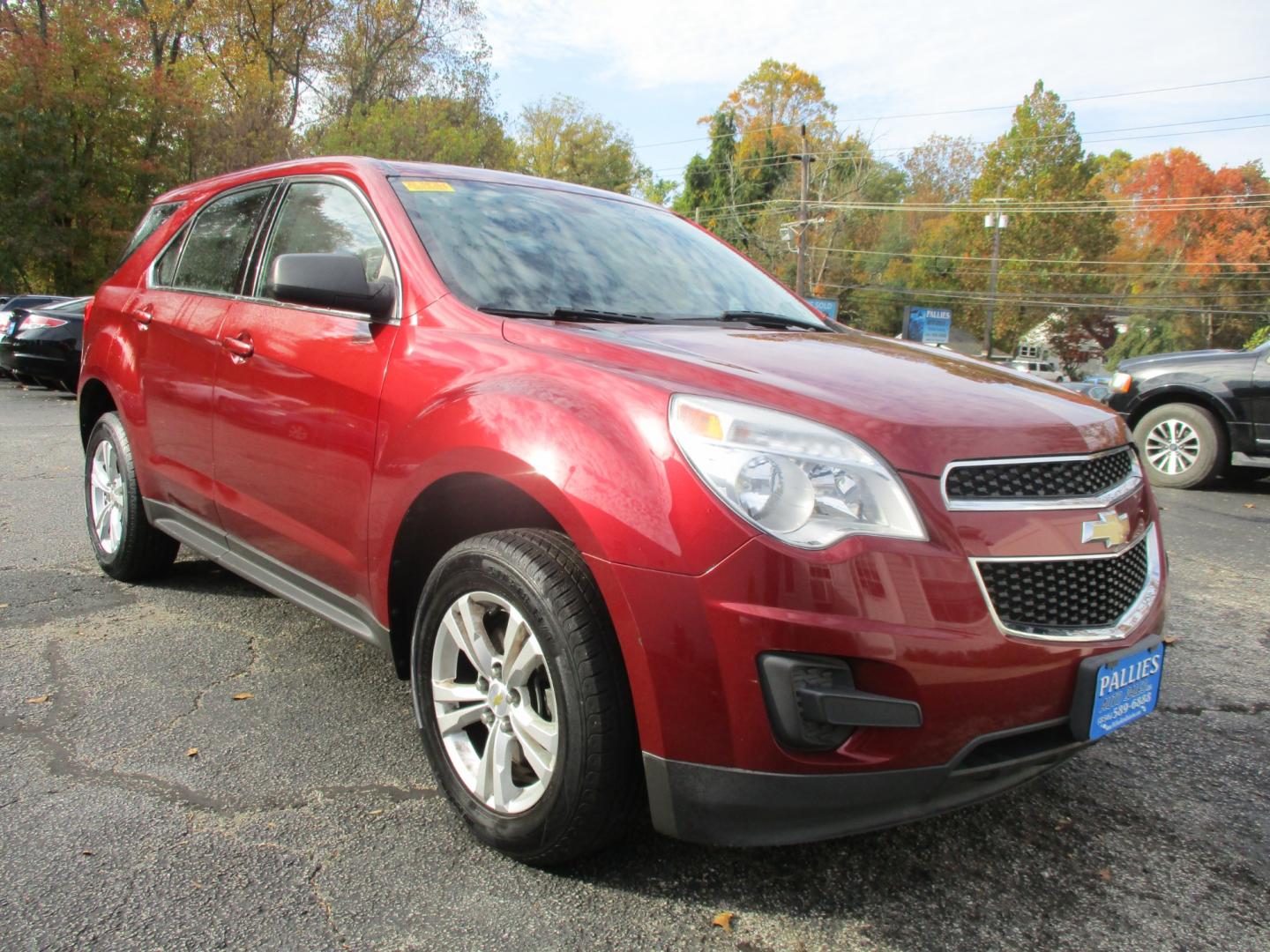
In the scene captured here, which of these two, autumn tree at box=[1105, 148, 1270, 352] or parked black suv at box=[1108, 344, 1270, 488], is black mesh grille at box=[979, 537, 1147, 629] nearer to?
parked black suv at box=[1108, 344, 1270, 488]

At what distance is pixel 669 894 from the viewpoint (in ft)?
7.07

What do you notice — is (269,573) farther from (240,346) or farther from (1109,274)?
(1109,274)

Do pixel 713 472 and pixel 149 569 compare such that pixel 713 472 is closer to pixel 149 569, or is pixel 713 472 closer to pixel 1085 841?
pixel 1085 841

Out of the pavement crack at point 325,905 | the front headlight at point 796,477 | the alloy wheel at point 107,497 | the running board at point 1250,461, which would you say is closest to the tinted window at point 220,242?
the alloy wheel at point 107,497

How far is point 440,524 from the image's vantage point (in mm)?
2600

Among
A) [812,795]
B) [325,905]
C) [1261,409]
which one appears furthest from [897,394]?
[1261,409]

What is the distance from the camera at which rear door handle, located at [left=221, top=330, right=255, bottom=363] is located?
10.4ft

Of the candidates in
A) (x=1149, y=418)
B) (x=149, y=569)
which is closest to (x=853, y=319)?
(x=1149, y=418)

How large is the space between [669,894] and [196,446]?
7.79ft

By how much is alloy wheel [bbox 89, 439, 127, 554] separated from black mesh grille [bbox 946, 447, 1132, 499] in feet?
11.7

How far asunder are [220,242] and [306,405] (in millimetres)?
1270

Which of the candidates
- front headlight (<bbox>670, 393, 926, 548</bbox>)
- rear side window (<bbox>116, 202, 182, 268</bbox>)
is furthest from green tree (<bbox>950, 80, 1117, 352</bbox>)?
front headlight (<bbox>670, 393, 926, 548</bbox>)

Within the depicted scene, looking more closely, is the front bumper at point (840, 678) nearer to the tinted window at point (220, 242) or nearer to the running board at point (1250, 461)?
the tinted window at point (220, 242)

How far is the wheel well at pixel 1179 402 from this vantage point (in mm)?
8219
